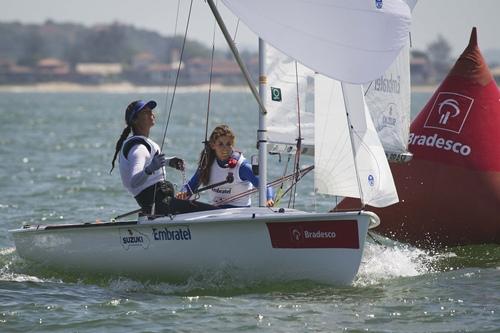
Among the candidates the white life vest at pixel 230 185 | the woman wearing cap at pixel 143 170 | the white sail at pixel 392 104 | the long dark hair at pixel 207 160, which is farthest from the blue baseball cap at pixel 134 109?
the white sail at pixel 392 104

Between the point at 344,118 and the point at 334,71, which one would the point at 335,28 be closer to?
the point at 334,71

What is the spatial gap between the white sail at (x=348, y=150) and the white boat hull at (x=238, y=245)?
1.50ft

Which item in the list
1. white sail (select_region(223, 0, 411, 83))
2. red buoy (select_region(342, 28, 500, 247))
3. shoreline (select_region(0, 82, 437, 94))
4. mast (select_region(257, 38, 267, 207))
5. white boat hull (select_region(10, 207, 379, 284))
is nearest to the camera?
white sail (select_region(223, 0, 411, 83))

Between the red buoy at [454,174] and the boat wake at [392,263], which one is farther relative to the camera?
the red buoy at [454,174]

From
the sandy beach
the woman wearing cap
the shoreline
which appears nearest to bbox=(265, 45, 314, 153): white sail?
the woman wearing cap

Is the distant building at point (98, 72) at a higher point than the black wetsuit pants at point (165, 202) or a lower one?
higher

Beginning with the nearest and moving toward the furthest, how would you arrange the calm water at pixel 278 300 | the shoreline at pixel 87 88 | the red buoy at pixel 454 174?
the calm water at pixel 278 300
the red buoy at pixel 454 174
the shoreline at pixel 87 88

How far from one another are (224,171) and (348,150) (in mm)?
929

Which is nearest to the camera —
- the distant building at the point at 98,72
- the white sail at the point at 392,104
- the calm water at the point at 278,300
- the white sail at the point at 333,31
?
the calm water at the point at 278,300

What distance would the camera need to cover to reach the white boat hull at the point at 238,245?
7.74 m

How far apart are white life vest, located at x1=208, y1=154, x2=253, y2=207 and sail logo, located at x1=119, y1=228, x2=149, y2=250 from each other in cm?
64

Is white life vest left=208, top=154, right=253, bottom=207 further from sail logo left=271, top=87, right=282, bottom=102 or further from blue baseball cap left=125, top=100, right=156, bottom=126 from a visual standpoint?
sail logo left=271, top=87, right=282, bottom=102

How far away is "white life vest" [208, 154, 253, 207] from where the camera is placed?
8445mm

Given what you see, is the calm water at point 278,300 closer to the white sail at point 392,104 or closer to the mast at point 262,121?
the mast at point 262,121
